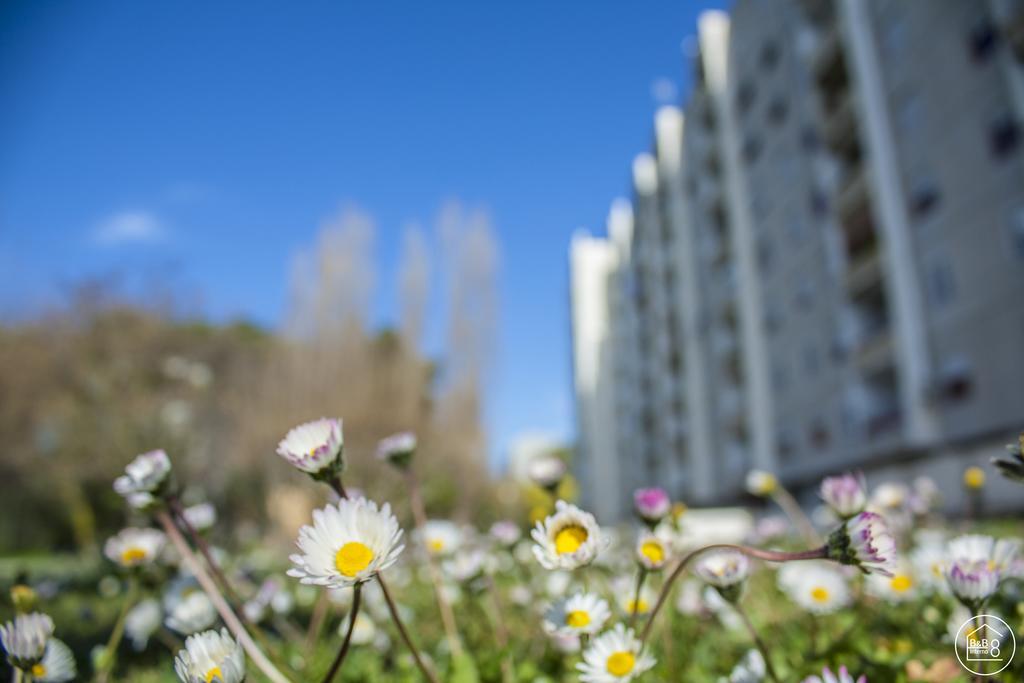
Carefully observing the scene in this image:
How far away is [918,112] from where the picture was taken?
15164mm

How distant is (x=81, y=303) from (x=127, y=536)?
1808 centimetres

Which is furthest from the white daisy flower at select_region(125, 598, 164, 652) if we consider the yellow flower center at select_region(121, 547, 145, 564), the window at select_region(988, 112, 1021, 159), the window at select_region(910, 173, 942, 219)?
the window at select_region(910, 173, 942, 219)

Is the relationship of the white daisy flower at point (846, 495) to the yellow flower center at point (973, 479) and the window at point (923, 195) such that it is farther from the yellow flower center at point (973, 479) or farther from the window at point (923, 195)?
the window at point (923, 195)

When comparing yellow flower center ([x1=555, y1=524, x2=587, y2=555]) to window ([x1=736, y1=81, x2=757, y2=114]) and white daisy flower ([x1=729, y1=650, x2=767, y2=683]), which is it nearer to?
white daisy flower ([x1=729, y1=650, x2=767, y2=683])

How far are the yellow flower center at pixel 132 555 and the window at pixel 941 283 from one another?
15858mm

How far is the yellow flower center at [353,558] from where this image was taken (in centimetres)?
88

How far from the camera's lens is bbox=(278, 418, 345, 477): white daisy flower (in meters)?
0.98

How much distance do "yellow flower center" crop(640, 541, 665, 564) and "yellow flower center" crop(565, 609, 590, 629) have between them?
0.15m

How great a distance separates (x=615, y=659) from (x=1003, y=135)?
15.2 metres

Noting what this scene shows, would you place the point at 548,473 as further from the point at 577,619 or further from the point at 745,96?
the point at 745,96

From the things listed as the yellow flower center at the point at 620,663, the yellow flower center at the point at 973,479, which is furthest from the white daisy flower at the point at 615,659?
the yellow flower center at the point at 973,479

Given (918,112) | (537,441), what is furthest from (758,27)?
(537,441)

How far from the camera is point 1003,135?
501 inches

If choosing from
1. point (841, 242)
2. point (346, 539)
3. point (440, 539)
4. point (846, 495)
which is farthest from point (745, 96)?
point (346, 539)
